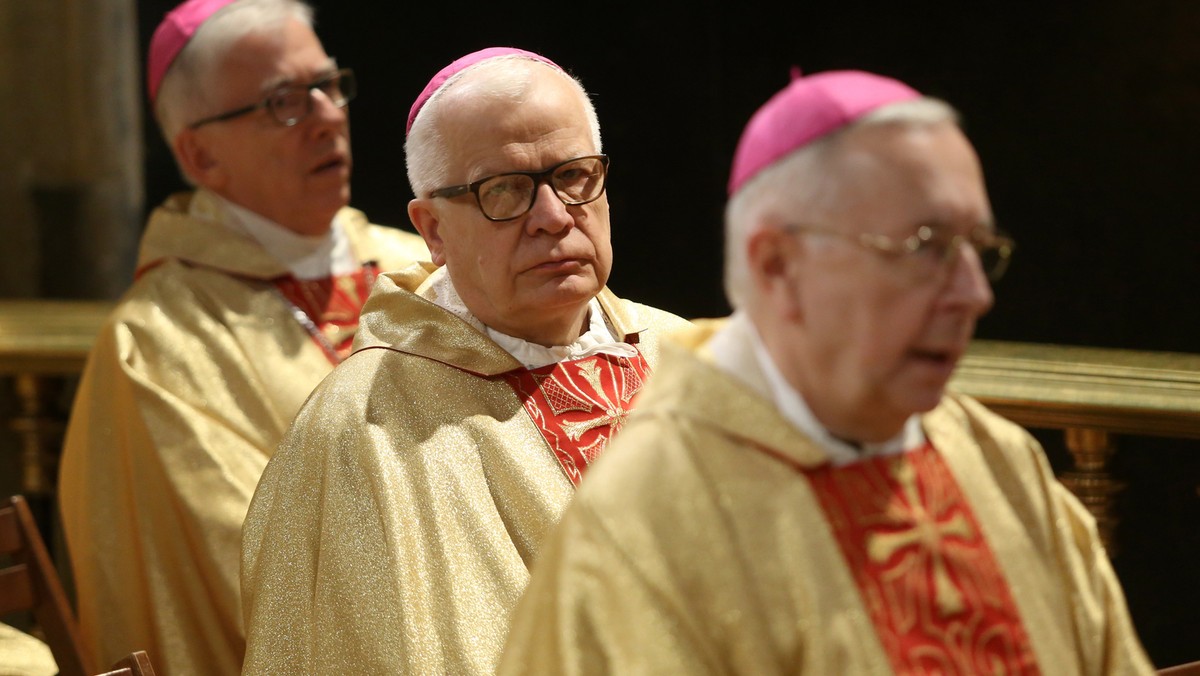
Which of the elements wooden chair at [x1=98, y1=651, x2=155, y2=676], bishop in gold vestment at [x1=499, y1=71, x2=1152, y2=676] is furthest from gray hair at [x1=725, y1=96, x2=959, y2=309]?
wooden chair at [x1=98, y1=651, x2=155, y2=676]

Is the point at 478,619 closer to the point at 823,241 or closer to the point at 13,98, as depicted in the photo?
the point at 823,241

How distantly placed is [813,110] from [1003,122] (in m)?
2.98

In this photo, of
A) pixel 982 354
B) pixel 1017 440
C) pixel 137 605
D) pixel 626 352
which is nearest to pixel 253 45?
pixel 137 605

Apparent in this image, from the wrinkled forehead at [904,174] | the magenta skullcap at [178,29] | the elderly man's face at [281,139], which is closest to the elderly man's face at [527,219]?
the wrinkled forehead at [904,174]

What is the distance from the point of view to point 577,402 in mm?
3189

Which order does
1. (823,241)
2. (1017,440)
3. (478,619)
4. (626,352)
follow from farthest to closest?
(626,352), (478,619), (1017,440), (823,241)

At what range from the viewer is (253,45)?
4574 millimetres

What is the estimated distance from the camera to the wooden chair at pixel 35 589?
3.58 m

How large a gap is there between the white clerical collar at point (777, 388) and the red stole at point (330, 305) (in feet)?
7.59

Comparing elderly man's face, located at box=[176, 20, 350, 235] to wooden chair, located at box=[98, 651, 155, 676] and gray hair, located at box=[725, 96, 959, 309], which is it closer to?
wooden chair, located at box=[98, 651, 155, 676]

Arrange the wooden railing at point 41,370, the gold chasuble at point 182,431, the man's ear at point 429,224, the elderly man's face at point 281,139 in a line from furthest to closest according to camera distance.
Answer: the wooden railing at point 41,370 < the elderly man's face at point 281,139 < the gold chasuble at point 182,431 < the man's ear at point 429,224

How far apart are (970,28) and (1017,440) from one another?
281cm

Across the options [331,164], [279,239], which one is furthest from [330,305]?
[331,164]

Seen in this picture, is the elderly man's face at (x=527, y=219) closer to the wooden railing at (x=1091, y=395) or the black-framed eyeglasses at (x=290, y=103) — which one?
the wooden railing at (x=1091, y=395)
